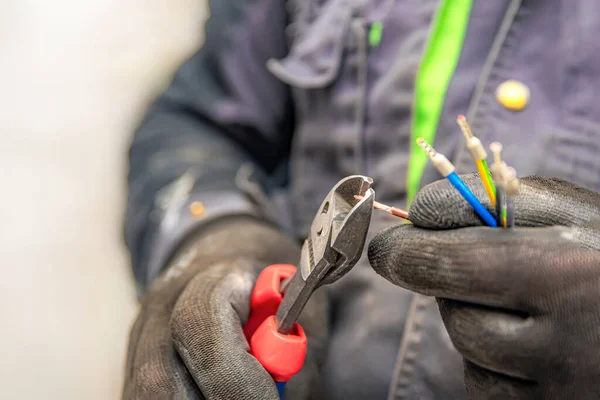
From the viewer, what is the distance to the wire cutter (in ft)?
0.83

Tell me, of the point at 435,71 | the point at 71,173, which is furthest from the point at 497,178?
the point at 71,173

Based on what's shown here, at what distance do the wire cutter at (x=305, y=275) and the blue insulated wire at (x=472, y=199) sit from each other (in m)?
0.04

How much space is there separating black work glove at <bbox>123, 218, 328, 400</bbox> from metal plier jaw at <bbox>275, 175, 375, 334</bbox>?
0.14 ft

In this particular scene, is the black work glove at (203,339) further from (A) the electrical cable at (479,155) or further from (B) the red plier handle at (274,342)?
(A) the electrical cable at (479,155)

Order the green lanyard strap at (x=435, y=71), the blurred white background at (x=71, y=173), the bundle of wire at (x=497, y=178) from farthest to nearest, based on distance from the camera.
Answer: the blurred white background at (x=71, y=173) → the green lanyard strap at (x=435, y=71) → the bundle of wire at (x=497, y=178)

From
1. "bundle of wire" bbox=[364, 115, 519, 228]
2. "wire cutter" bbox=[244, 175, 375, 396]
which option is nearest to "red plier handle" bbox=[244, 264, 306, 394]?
"wire cutter" bbox=[244, 175, 375, 396]

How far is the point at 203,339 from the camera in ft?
1.03

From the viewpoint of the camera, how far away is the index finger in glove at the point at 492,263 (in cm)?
23

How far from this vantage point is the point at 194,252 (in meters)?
0.46

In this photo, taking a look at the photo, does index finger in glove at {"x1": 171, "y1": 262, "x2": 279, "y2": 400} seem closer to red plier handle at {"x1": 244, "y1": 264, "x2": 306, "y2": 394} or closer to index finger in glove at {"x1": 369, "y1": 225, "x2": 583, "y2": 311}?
red plier handle at {"x1": 244, "y1": 264, "x2": 306, "y2": 394}

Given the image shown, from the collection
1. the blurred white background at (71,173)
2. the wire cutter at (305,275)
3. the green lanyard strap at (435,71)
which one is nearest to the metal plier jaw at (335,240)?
the wire cutter at (305,275)

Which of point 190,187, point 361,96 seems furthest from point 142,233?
point 361,96

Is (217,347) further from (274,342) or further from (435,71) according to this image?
(435,71)

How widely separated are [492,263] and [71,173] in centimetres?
60
